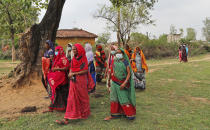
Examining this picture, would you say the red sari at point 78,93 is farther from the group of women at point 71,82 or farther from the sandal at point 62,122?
the sandal at point 62,122

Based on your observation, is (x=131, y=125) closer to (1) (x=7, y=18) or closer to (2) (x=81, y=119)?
(2) (x=81, y=119)

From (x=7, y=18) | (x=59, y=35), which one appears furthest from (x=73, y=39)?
(x=7, y=18)

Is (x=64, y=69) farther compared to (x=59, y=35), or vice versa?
(x=59, y=35)

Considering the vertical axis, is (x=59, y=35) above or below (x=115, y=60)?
above

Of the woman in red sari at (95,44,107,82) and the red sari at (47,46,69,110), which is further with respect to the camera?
A: the woman in red sari at (95,44,107,82)

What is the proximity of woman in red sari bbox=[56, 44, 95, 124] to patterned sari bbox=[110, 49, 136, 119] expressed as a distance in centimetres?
64

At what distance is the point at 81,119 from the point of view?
438cm

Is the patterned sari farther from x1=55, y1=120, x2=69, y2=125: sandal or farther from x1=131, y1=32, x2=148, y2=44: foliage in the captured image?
x1=131, y1=32, x2=148, y2=44: foliage

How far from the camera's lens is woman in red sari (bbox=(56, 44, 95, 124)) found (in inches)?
160

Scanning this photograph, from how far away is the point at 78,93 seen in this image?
4.14 m

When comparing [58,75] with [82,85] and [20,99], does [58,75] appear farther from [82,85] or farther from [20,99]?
[20,99]

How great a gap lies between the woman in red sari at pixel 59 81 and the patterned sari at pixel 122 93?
1206 mm

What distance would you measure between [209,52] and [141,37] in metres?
12.7

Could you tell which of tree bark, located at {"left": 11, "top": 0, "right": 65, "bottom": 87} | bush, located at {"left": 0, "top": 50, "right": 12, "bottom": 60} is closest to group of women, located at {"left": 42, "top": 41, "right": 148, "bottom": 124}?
tree bark, located at {"left": 11, "top": 0, "right": 65, "bottom": 87}
